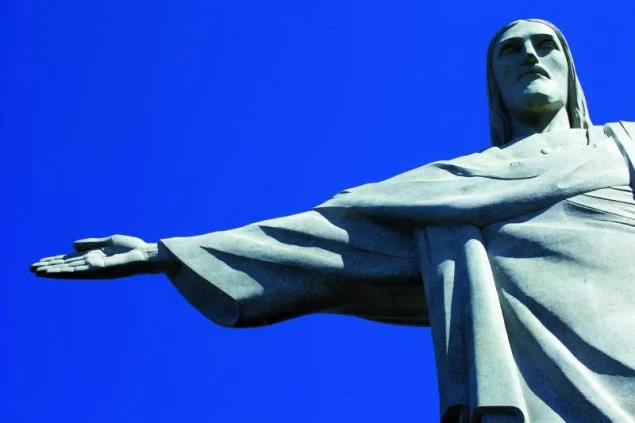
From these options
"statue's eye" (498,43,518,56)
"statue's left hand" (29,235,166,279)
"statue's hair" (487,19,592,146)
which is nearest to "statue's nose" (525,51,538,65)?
"statue's eye" (498,43,518,56)

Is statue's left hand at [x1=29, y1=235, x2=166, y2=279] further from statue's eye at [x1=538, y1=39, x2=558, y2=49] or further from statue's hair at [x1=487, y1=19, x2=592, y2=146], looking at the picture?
statue's eye at [x1=538, y1=39, x2=558, y2=49]

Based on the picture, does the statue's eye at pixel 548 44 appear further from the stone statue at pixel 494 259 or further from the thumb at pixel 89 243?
the thumb at pixel 89 243

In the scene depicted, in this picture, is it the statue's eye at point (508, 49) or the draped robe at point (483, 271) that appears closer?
the draped robe at point (483, 271)

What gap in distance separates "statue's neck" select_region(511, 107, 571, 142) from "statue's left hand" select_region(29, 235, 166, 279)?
9.98 ft

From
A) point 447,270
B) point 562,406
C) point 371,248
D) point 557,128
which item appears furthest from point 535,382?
point 557,128

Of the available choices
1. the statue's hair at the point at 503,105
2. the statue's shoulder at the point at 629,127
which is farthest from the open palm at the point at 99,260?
the statue's shoulder at the point at 629,127

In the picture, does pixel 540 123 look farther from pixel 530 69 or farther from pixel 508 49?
pixel 508 49

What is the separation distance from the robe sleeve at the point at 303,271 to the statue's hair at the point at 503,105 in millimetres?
1533

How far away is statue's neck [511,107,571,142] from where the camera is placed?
521 inches

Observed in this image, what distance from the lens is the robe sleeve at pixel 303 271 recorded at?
1230cm

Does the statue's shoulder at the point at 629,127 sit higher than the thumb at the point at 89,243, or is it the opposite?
the statue's shoulder at the point at 629,127

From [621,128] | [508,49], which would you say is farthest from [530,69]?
[621,128]

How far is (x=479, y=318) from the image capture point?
11250 millimetres

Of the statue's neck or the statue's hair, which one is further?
the statue's hair
